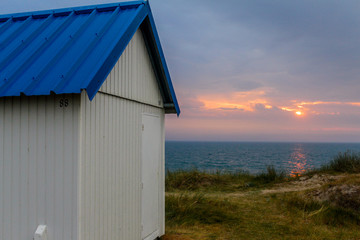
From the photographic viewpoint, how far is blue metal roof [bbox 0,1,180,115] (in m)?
3.90

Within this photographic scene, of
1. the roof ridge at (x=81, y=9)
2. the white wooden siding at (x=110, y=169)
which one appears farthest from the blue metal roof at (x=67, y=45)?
the white wooden siding at (x=110, y=169)

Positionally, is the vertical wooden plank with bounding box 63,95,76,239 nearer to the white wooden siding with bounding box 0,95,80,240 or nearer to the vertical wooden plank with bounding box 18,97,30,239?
the white wooden siding with bounding box 0,95,80,240

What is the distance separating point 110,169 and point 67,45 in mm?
1939

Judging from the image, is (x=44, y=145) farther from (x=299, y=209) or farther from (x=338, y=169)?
(x=338, y=169)

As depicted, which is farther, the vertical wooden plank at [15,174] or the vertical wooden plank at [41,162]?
the vertical wooden plank at [15,174]

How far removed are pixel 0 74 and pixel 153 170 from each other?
3540mm

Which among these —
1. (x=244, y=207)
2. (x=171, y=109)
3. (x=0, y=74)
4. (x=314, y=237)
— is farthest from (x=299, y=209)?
(x=0, y=74)

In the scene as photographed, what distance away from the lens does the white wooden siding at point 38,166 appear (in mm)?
3994

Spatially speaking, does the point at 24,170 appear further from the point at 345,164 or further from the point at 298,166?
the point at 298,166

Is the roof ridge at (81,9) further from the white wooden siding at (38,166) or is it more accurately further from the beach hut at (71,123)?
the white wooden siding at (38,166)

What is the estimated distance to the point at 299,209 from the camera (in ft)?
32.1

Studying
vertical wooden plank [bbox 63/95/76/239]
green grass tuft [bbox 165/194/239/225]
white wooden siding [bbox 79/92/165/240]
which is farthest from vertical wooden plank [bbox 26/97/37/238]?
green grass tuft [bbox 165/194/239/225]

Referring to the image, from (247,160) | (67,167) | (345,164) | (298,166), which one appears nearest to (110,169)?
(67,167)

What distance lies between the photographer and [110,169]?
4887mm
